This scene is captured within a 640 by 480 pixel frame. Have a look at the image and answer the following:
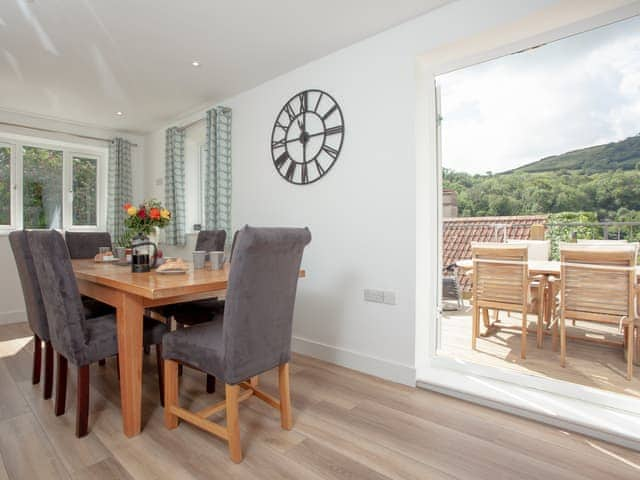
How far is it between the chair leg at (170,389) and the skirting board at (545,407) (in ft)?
4.92

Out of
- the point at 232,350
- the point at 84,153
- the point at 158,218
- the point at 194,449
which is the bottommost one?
the point at 194,449

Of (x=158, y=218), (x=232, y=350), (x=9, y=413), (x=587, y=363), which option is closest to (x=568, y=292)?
(x=587, y=363)

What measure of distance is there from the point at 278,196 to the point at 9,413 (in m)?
2.35

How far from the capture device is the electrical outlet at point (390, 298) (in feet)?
8.53

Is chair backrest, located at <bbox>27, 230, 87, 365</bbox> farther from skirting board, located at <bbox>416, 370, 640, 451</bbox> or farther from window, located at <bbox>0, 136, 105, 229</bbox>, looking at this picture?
window, located at <bbox>0, 136, 105, 229</bbox>

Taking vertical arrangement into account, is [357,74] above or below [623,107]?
above

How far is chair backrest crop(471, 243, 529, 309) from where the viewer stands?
7.73ft

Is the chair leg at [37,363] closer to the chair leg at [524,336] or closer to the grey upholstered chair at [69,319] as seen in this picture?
the grey upholstered chair at [69,319]

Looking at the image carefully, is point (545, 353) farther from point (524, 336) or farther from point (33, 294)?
point (33, 294)

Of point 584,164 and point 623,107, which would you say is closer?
point 623,107

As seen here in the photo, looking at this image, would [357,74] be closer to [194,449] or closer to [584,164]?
[584,164]

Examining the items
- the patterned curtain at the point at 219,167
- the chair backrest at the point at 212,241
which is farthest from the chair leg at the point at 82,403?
the patterned curtain at the point at 219,167

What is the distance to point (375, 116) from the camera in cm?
268

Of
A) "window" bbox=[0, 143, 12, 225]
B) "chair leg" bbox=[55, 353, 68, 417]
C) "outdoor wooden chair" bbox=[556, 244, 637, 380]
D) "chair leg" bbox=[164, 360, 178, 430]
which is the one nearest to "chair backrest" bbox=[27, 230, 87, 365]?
"chair leg" bbox=[55, 353, 68, 417]
